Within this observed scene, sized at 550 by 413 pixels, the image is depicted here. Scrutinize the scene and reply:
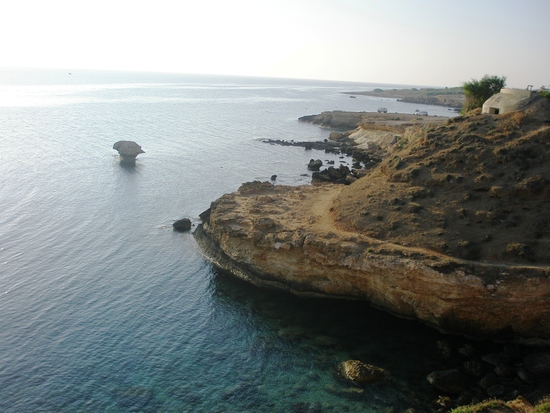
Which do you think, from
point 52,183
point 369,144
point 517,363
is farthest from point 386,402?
point 369,144

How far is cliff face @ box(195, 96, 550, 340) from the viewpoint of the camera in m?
32.5

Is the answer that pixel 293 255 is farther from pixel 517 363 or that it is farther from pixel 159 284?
pixel 517 363

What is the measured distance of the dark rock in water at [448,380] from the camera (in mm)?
28003

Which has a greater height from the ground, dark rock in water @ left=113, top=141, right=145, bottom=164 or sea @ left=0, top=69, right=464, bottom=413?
dark rock in water @ left=113, top=141, right=145, bottom=164

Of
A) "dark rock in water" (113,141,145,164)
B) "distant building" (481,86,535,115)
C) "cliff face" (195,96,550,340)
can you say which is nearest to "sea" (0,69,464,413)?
"cliff face" (195,96,550,340)

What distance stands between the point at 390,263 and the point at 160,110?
5899 inches

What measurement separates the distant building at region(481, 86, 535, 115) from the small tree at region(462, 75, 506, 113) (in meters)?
9.14

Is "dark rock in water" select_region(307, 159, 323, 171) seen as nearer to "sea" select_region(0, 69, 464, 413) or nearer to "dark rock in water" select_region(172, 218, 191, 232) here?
"sea" select_region(0, 69, 464, 413)

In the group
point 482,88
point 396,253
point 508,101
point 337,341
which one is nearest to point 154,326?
point 337,341

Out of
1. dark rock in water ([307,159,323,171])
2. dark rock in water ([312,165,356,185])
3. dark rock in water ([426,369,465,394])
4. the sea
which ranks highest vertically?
dark rock in water ([312,165,356,185])

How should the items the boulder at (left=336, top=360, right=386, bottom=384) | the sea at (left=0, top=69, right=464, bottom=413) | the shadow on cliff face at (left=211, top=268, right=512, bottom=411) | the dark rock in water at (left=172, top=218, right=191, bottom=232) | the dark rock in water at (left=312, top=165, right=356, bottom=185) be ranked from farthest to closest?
the dark rock in water at (left=312, top=165, right=356, bottom=185) < the dark rock in water at (left=172, top=218, right=191, bottom=232) < the boulder at (left=336, top=360, right=386, bottom=384) < the shadow on cliff face at (left=211, top=268, right=512, bottom=411) < the sea at (left=0, top=69, right=464, bottom=413)

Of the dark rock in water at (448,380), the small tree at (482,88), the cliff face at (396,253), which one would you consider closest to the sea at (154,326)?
the dark rock in water at (448,380)

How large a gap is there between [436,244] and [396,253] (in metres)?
3.43

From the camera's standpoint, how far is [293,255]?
40.2 meters
